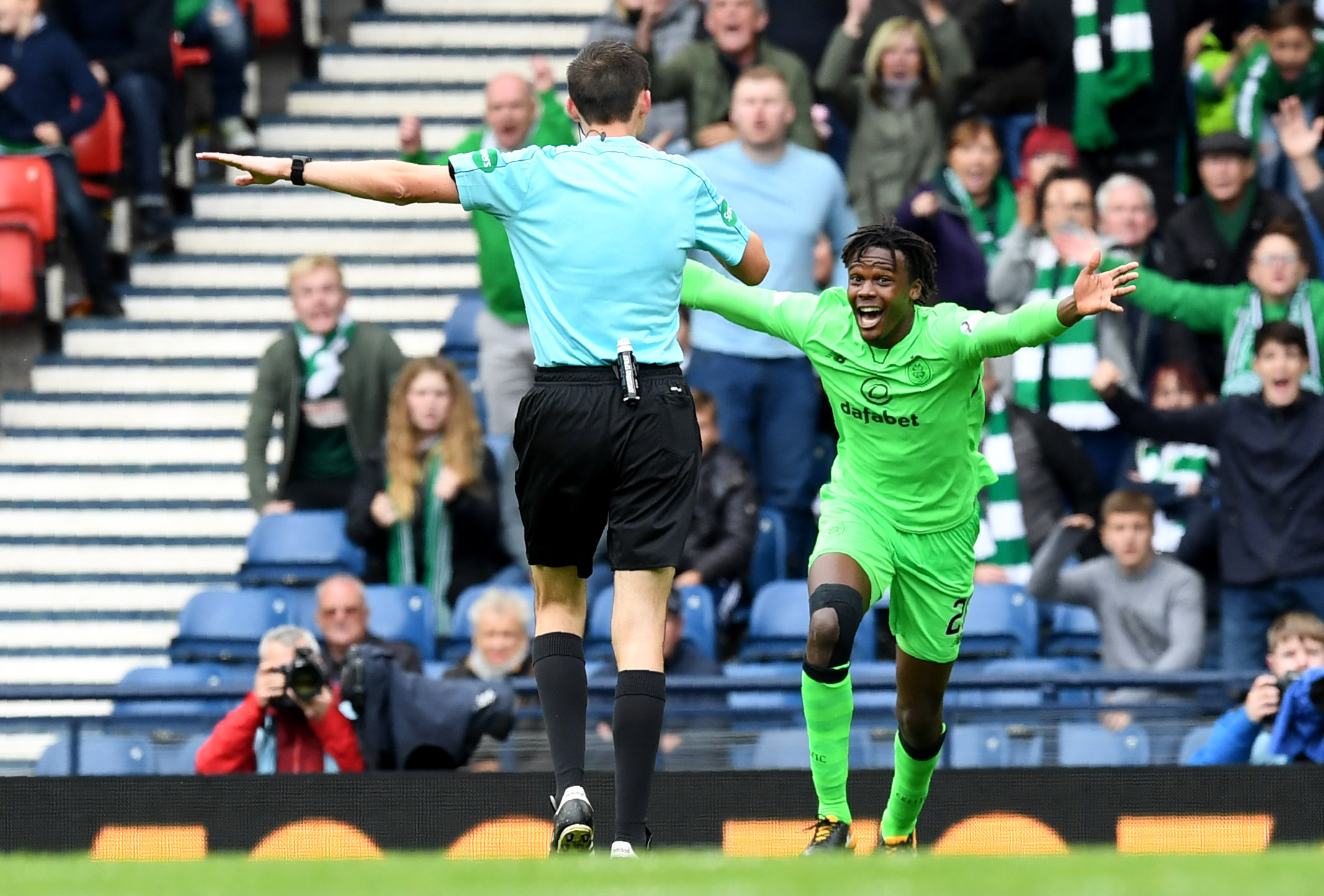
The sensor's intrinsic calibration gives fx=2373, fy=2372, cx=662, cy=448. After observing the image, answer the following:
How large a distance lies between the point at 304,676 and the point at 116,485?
14.6 feet

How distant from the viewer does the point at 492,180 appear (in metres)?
6.55

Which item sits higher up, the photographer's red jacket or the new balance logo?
the new balance logo

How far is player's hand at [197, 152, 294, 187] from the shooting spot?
6.29 metres

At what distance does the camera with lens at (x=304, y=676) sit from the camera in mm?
8914

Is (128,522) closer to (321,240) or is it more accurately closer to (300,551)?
(300,551)

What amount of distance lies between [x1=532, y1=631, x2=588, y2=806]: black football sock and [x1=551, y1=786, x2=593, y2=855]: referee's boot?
0.53ft

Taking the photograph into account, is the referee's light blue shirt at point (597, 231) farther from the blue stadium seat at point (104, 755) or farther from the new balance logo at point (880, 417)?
the blue stadium seat at point (104, 755)

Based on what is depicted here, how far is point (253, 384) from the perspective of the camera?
13.3 meters

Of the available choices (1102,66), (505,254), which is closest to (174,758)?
(505,254)

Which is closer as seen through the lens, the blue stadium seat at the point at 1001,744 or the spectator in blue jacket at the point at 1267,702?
the spectator in blue jacket at the point at 1267,702

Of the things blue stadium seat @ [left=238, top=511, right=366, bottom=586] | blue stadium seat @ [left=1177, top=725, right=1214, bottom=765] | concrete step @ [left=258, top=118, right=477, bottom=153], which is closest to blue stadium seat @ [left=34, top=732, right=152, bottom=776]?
blue stadium seat @ [left=238, top=511, right=366, bottom=586]

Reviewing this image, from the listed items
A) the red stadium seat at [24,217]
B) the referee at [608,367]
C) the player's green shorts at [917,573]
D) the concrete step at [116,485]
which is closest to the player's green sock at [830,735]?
the player's green shorts at [917,573]

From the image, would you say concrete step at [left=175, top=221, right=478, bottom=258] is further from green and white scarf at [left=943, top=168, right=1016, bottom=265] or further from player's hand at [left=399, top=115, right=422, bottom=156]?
green and white scarf at [left=943, top=168, right=1016, bottom=265]

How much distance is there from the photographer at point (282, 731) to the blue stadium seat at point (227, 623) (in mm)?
1438
